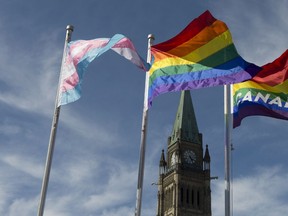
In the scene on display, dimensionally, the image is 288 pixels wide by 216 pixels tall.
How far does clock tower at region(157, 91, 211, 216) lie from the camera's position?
9650 cm

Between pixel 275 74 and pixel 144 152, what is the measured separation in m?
6.81

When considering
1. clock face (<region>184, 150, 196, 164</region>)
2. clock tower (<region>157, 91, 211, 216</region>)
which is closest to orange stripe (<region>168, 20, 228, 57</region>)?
clock tower (<region>157, 91, 211, 216</region>)

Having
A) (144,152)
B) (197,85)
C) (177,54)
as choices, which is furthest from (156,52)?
(144,152)

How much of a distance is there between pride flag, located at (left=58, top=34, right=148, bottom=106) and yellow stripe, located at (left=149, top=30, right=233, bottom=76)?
3.82 feet

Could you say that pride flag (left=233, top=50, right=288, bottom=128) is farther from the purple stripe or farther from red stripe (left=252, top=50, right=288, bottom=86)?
the purple stripe

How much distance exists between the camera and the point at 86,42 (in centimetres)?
2203

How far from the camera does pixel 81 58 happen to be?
21750 millimetres

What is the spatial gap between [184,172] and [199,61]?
259 feet

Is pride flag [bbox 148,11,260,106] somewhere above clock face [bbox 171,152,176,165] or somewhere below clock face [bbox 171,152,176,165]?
below

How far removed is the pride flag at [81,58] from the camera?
828 inches

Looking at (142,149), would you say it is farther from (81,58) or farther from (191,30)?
(191,30)

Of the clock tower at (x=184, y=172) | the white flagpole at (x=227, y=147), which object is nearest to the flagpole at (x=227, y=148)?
the white flagpole at (x=227, y=147)

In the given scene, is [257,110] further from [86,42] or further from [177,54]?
[86,42]

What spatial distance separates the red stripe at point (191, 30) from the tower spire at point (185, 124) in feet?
268
